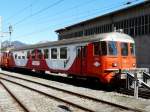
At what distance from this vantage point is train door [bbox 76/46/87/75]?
65.0 ft

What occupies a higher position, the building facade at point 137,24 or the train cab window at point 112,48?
the building facade at point 137,24

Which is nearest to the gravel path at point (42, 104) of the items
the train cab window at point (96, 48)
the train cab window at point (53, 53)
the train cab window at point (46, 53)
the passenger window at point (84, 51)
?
the train cab window at point (96, 48)

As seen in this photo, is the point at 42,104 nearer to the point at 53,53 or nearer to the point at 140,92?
the point at 140,92

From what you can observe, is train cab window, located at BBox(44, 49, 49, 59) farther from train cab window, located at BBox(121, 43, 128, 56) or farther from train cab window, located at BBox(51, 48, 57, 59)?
train cab window, located at BBox(121, 43, 128, 56)

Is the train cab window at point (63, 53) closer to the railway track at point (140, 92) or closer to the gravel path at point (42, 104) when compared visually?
the railway track at point (140, 92)

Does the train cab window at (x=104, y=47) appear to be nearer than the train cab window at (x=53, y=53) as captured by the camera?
Yes

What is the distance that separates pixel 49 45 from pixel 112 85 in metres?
8.10

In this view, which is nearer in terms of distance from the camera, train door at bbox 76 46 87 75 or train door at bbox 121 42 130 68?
train door at bbox 121 42 130 68

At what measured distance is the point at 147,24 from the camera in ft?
124

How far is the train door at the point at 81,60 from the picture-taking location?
1980 cm

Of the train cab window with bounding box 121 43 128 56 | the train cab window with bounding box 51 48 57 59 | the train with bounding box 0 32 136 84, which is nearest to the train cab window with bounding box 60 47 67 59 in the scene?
the train with bounding box 0 32 136 84

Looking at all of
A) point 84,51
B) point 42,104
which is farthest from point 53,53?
point 42,104

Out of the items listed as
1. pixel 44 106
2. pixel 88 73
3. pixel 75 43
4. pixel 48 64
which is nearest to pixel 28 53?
pixel 48 64

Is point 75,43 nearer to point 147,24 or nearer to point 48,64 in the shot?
point 48,64
